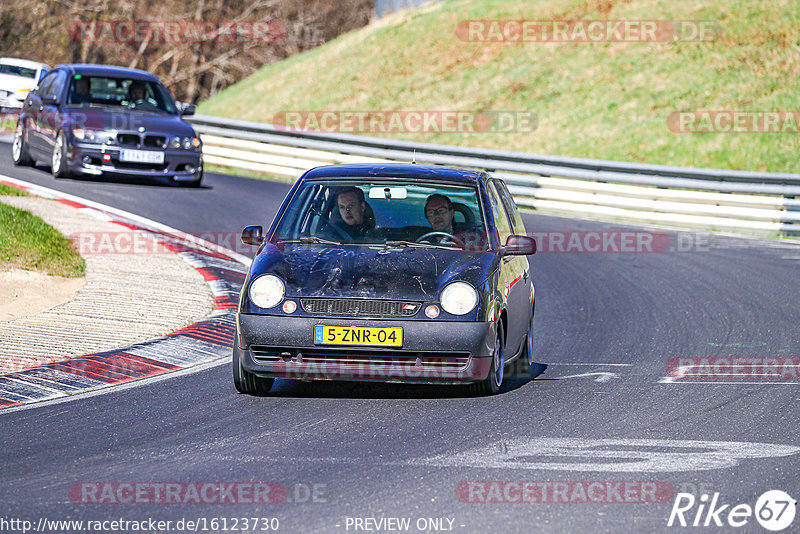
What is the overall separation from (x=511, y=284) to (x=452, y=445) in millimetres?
2112

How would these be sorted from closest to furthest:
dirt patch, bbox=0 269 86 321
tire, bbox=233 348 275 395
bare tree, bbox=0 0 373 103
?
tire, bbox=233 348 275 395, dirt patch, bbox=0 269 86 321, bare tree, bbox=0 0 373 103

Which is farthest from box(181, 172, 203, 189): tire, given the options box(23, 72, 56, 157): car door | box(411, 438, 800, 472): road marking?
box(411, 438, 800, 472): road marking

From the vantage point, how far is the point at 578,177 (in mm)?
22156

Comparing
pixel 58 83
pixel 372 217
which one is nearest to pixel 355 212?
pixel 372 217

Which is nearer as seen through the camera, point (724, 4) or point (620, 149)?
point (620, 149)

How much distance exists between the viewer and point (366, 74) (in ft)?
126

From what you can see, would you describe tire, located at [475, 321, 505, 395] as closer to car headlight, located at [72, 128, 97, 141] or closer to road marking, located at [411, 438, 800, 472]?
road marking, located at [411, 438, 800, 472]

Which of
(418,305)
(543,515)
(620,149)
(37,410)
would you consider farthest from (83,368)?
(620,149)

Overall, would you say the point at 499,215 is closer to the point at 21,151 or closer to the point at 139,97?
the point at 139,97

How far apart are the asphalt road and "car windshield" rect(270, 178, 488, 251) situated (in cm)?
97

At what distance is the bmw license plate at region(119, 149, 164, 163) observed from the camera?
64.0ft

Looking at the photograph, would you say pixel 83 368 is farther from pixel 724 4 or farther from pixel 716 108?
pixel 724 4

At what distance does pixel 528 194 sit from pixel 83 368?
1442 cm

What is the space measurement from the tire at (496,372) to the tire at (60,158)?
41.3 ft
